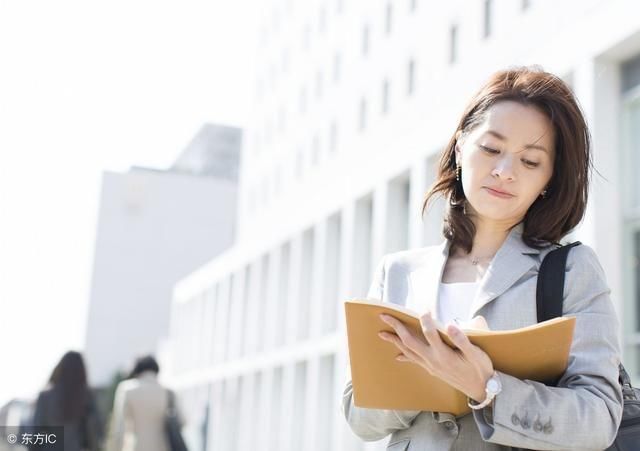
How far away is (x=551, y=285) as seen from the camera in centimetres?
221

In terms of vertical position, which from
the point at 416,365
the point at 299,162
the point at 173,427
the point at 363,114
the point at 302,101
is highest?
the point at 302,101

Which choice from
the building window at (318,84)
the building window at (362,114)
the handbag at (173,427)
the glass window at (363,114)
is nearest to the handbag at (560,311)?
the handbag at (173,427)

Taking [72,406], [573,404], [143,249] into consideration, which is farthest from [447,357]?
[143,249]

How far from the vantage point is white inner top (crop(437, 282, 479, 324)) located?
235cm

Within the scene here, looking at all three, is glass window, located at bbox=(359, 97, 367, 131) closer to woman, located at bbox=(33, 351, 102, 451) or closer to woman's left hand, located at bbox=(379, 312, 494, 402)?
woman, located at bbox=(33, 351, 102, 451)

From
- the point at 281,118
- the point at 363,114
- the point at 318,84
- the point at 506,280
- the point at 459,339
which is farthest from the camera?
the point at 281,118

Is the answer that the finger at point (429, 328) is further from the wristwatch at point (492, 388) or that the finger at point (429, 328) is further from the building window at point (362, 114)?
the building window at point (362, 114)

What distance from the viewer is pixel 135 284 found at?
57625mm

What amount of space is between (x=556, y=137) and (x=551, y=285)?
383 mm

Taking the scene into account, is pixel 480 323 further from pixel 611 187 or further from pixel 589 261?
pixel 611 187

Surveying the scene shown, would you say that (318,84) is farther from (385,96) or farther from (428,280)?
(428,280)

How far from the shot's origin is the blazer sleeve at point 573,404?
1992 millimetres

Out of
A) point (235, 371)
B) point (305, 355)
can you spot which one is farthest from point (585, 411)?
point (235, 371)

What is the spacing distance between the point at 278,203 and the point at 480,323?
101 ft
